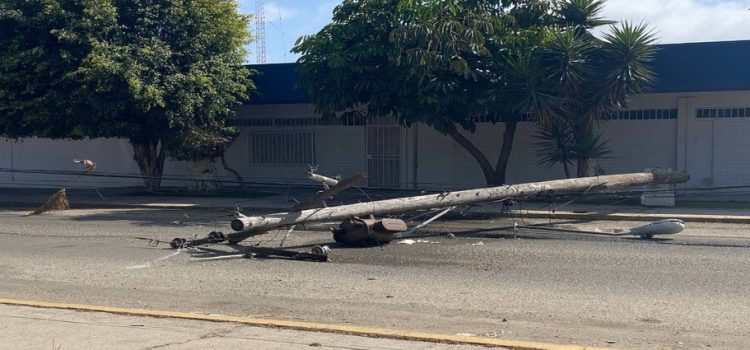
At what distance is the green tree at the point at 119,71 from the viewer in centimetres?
2248

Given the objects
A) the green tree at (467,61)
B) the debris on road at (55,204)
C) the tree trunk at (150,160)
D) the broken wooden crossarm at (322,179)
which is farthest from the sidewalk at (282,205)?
the broken wooden crossarm at (322,179)

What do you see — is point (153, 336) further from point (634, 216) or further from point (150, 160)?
point (150, 160)

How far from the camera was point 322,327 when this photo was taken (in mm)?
8031

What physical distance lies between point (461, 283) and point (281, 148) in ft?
59.8

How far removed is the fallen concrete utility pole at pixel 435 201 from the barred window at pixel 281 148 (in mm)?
12278

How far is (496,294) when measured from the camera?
9.86 metres

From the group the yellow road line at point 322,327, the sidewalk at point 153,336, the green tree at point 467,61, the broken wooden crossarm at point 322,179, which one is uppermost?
the green tree at point 467,61

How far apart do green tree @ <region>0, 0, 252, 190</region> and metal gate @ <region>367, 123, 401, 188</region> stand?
170 inches

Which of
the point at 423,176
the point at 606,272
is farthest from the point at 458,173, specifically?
→ the point at 606,272

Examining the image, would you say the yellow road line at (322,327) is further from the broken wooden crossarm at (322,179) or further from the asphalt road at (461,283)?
the broken wooden crossarm at (322,179)

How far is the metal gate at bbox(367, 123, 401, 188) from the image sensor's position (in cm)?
2629

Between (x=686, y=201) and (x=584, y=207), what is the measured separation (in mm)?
3011

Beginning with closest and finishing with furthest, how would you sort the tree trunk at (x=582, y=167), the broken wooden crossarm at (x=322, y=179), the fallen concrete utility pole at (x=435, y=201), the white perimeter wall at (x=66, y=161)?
the fallen concrete utility pole at (x=435, y=201) < the broken wooden crossarm at (x=322, y=179) < the tree trunk at (x=582, y=167) < the white perimeter wall at (x=66, y=161)

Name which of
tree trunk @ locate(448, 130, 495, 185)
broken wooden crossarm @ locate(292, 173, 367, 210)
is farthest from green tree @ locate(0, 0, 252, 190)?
broken wooden crossarm @ locate(292, 173, 367, 210)
